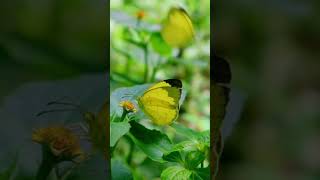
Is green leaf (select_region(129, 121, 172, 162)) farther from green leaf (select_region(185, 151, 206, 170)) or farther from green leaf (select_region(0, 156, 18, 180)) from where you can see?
green leaf (select_region(0, 156, 18, 180))

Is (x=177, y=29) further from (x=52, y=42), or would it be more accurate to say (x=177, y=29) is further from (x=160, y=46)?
(x=52, y=42)

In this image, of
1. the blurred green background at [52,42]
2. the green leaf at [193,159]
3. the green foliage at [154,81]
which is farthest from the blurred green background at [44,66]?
the green leaf at [193,159]

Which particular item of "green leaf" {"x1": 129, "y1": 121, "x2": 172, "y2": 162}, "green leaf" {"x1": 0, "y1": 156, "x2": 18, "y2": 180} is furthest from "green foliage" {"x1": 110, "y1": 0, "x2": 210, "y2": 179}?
"green leaf" {"x1": 0, "y1": 156, "x2": 18, "y2": 180}

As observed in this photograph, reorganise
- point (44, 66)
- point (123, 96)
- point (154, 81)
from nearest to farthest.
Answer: point (44, 66) < point (123, 96) < point (154, 81)

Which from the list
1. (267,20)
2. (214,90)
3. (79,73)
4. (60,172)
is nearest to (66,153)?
(60,172)

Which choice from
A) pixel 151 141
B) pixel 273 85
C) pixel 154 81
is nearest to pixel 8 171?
pixel 151 141

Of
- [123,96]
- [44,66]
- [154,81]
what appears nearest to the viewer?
[44,66]
